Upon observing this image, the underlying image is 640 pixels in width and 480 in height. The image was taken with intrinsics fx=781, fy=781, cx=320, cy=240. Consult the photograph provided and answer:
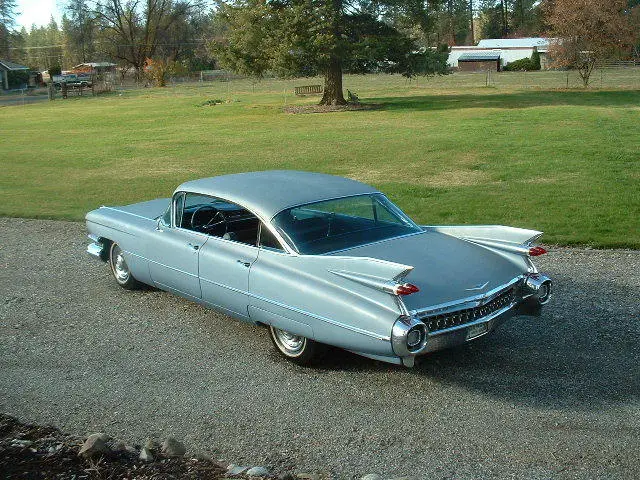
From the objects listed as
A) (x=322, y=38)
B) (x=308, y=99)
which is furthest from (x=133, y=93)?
(x=322, y=38)

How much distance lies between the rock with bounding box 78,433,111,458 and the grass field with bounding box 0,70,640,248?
23.8ft

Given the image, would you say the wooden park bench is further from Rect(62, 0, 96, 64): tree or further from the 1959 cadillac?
Rect(62, 0, 96, 64): tree

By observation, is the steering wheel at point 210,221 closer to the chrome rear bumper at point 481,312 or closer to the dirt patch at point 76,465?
the chrome rear bumper at point 481,312

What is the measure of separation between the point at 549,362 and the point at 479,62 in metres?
75.3

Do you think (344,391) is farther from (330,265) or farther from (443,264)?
(443,264)

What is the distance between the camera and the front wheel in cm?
592

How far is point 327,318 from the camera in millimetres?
5570

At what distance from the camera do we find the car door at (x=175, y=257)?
689 centimetres

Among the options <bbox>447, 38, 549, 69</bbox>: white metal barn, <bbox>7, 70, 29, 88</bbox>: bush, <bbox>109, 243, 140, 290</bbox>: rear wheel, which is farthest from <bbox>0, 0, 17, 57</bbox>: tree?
<bbox>109, 243, 140, 290</bbox>: rear wheel

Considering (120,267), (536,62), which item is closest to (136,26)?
(536,62)

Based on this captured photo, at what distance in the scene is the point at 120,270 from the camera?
27.3 ft

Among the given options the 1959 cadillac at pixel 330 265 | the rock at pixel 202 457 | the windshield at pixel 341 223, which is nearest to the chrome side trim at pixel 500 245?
the 1959 cadillac at pixel 330 265

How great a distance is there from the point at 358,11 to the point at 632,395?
30.4 meters

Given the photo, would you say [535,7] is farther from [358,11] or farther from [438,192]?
[438,192]
